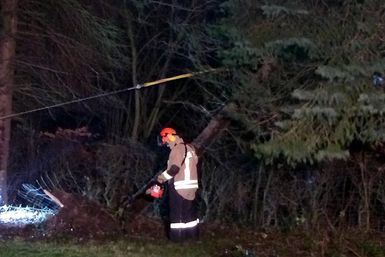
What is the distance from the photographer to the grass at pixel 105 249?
29.8 feet

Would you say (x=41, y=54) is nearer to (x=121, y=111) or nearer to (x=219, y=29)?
(x=219, y=29)

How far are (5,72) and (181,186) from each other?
4.09 metres

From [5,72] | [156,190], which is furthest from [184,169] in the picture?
[5,72]

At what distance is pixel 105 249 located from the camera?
9.37 m

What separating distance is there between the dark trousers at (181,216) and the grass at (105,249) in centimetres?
18

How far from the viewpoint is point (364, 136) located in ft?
29.8

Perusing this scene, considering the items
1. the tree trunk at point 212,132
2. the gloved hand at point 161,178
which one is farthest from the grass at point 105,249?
the tree trunk at point 212,132

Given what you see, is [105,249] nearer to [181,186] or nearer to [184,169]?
[181,186]

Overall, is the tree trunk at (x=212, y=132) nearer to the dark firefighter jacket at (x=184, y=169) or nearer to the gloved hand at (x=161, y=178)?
the dark firefighter jacket at (x=184, y=169)

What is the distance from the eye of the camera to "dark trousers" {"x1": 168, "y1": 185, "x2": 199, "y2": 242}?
32.8ft

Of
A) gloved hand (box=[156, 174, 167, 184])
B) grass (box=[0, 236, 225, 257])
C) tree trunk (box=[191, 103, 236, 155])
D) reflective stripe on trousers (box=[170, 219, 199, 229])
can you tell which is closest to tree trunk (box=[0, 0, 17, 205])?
grass (box=[0, 236, 225, 257])

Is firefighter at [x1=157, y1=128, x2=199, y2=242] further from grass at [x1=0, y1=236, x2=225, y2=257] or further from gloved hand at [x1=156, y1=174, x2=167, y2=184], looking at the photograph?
grass at [x1=0, y1=236, x2=225, y2=257]

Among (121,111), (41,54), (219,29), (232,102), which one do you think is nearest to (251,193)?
(232,102)

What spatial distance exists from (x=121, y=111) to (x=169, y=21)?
333 centimetres
